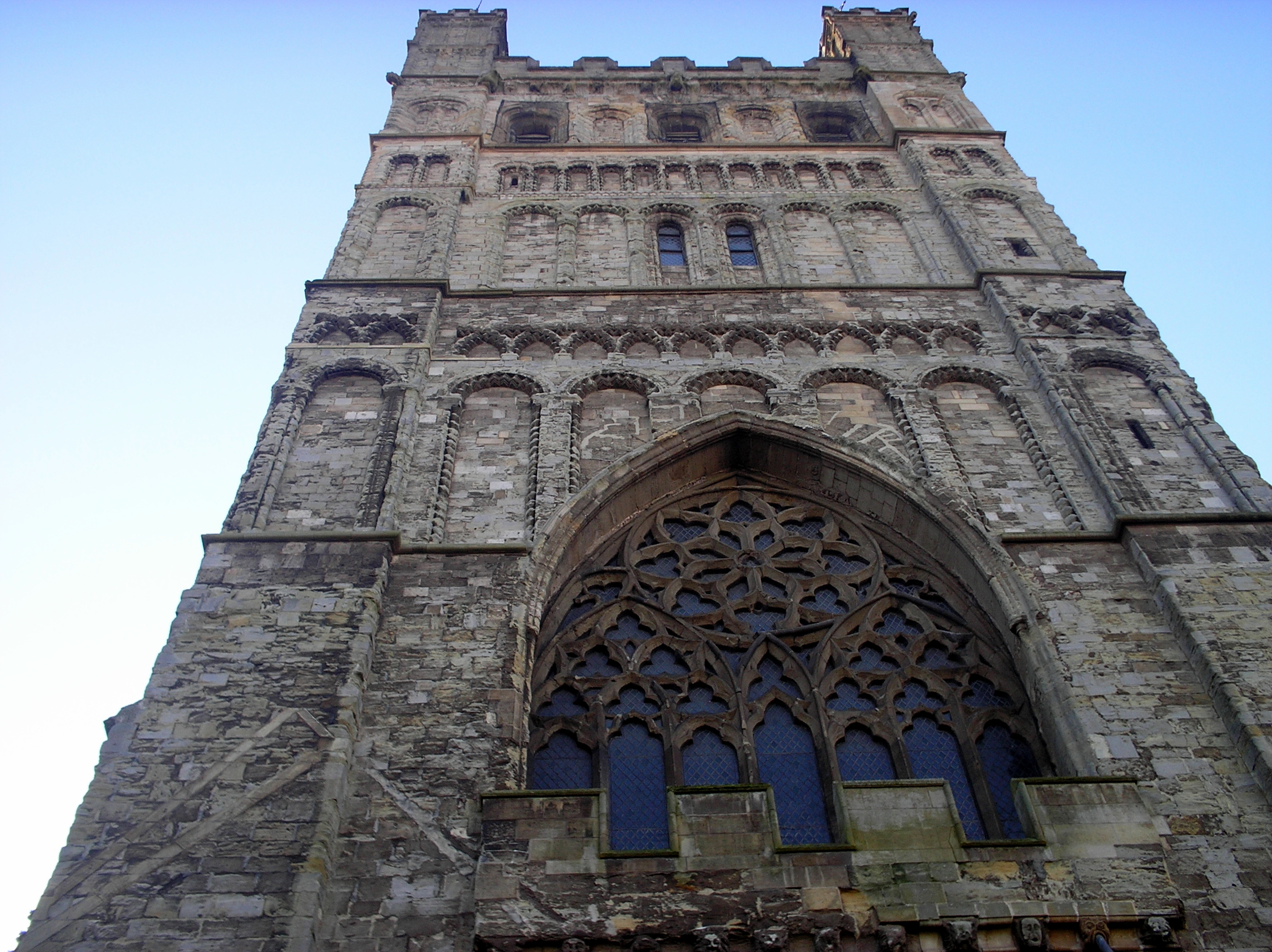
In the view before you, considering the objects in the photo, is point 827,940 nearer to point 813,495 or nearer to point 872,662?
point 872,662

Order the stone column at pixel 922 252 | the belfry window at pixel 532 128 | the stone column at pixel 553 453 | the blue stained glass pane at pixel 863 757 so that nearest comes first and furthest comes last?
the blue stained glass pane at pixel 863 757, the stone column at pixel 553 453, the stone column at pixel 922 252, the belfry window at pixel 532 128

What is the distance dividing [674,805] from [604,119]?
1479 centimetres

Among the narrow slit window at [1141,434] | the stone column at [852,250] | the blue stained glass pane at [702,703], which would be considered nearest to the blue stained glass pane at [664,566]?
the blue stained glass pane at [702,703]

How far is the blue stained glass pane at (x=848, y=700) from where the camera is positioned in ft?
28.6

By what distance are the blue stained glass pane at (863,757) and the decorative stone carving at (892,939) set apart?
207 centimetres

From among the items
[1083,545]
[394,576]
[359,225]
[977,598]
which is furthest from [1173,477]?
[359,225]

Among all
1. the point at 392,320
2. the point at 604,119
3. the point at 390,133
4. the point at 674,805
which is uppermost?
the point at 604,119

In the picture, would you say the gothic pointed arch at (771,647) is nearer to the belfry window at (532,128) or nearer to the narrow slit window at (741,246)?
the narrow slit window at (741,246)

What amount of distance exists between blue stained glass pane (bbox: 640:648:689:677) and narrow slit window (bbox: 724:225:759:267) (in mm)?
6730

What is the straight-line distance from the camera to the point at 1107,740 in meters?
7.56

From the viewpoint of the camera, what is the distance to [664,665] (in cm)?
906

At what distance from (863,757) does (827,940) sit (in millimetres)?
2503

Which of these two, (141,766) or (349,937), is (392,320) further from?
(349,937)

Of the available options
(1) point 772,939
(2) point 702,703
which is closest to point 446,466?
(2) point 702,703
